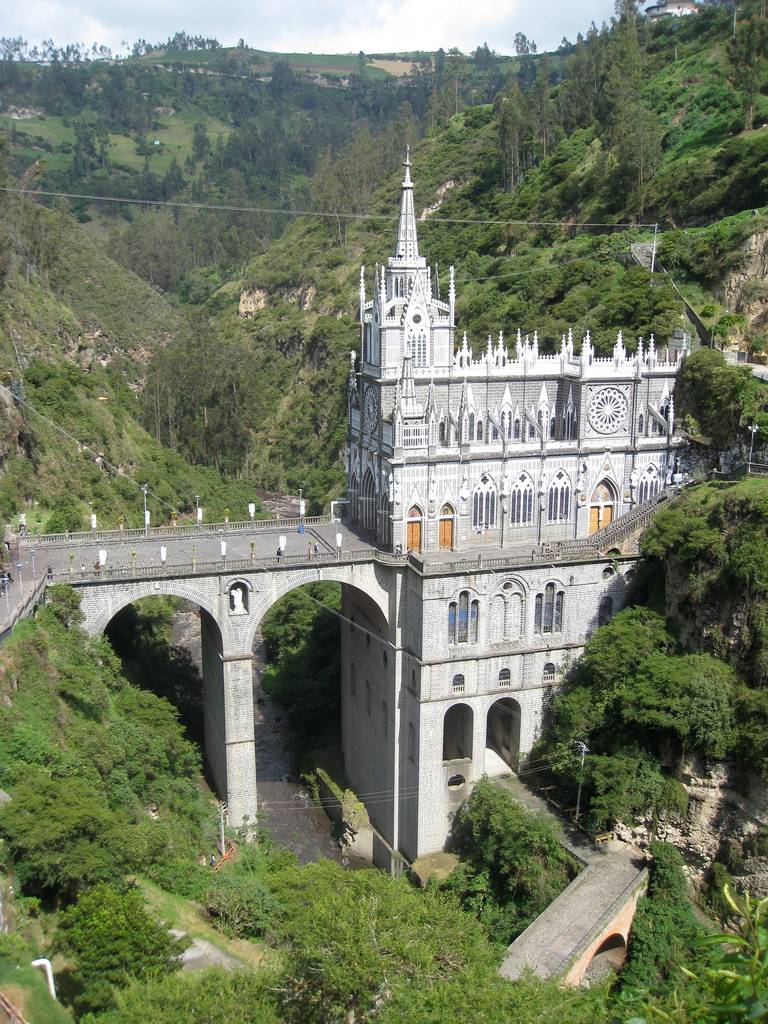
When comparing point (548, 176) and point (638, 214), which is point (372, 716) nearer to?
point (638, 214)

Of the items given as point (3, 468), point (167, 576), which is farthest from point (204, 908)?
point (3, 468)

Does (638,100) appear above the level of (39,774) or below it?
above

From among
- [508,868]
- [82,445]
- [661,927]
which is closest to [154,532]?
[508,868]

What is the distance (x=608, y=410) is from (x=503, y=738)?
17.0 metres

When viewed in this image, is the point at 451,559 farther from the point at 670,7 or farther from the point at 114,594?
the point at 670,7

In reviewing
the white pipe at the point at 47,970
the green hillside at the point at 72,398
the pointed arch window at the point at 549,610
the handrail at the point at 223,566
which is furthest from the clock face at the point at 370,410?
the white pipe at the point at 47,970

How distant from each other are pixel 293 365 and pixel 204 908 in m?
81.5

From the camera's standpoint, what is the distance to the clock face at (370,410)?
156 feet

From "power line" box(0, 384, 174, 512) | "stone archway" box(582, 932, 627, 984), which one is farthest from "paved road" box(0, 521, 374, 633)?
"power line" box(0, 384, 174, 512)

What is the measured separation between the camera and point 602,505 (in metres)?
49.8

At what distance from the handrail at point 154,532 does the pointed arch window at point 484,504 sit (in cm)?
849

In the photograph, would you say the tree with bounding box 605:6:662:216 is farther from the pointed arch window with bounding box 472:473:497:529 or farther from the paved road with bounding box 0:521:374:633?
the paved road with bounding box 0:521:374:633

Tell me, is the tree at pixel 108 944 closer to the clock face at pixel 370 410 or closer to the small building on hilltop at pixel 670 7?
the clock face at pixel 370 410

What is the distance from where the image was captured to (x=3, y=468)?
6128 cm
